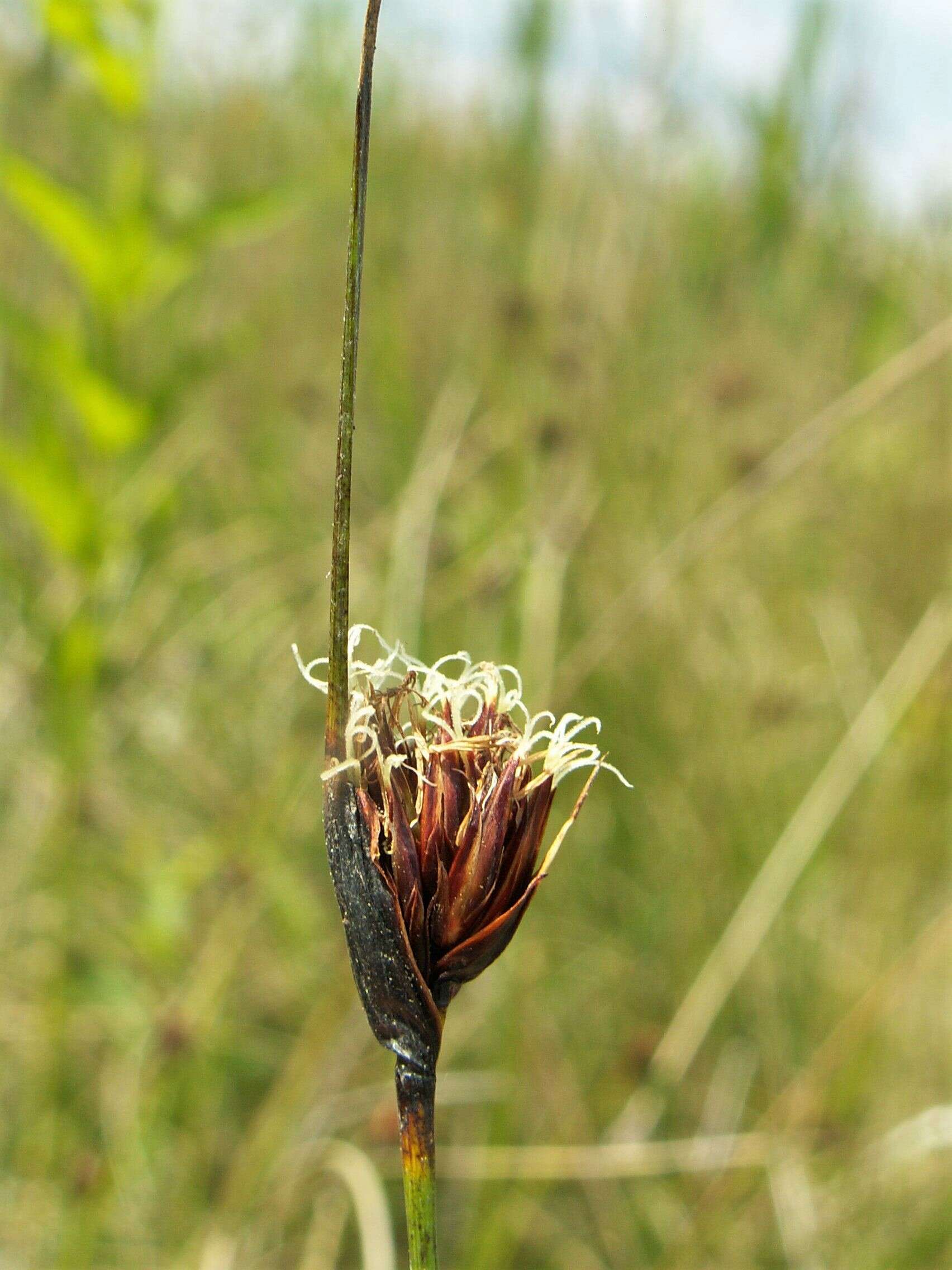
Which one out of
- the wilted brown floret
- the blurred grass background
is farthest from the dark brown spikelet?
the blurred grass background

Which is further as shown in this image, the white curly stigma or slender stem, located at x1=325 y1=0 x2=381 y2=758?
the white curly stigma

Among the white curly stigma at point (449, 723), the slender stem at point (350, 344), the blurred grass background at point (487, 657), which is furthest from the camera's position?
the blurred grass background at point (487, 657)

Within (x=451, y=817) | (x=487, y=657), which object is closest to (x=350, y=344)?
(x=451, y=817)

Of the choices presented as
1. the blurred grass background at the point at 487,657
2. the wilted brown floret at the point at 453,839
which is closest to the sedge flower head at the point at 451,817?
the wilted brown floret at the point at 453,839

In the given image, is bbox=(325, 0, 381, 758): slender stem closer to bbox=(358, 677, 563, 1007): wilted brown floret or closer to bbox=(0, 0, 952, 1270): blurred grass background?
bbox=(358, 677, 563, 1007): wilted brown floret

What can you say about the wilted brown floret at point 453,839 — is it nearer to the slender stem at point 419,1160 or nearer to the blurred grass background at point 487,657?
the slender stem at point 419,1160

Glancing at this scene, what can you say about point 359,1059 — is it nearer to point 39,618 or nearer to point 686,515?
point 39,618

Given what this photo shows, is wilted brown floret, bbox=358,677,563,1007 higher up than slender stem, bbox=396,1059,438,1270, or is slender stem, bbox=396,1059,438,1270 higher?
wilted brown floret, bbox=358,677,563,1007

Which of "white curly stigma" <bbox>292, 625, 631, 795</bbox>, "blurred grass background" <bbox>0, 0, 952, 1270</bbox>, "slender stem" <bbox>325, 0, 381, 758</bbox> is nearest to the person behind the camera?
"slender stem" <bbox>325, 0, 381, 758</bbox>
